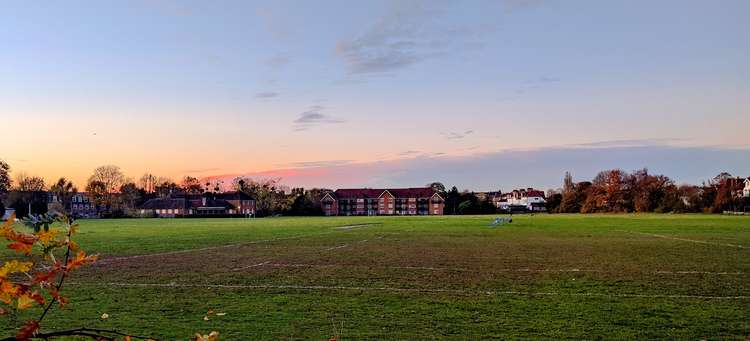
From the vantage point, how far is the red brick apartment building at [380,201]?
5856 inches

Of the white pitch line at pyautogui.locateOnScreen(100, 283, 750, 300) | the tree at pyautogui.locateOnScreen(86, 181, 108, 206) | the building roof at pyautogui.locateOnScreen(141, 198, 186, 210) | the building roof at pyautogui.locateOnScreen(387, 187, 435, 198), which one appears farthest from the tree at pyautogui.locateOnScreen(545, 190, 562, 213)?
the white pitch line at pyautogui.locateOnScreen(100, 283, 750, 300)

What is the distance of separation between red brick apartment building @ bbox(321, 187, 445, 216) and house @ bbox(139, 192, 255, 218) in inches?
771

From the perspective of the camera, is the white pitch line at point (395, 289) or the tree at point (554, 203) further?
the tree at point (554, 203)

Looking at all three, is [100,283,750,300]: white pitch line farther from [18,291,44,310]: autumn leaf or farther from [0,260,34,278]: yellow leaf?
[0,260,34,278]: yellow leaf

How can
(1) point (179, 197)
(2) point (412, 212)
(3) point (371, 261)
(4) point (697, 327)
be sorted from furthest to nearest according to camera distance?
(2) point (412, 212) → (1) point (179, 197) → (3) point (371, 261) → (4) point (697, 327)

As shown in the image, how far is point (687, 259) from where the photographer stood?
1973cm

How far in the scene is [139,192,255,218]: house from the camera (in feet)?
439

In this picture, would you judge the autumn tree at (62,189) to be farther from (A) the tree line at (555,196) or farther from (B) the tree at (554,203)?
(B) the tree at (554,203)

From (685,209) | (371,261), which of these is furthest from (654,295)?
(685,209)

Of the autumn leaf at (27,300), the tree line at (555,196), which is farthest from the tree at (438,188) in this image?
the autumn leaf at (27,300)

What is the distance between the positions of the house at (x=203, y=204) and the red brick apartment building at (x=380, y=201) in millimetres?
19585

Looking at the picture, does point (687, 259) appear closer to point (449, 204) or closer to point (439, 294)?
point (439, 294)

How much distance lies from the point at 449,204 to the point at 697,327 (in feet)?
443

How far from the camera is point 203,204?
139375 mm
